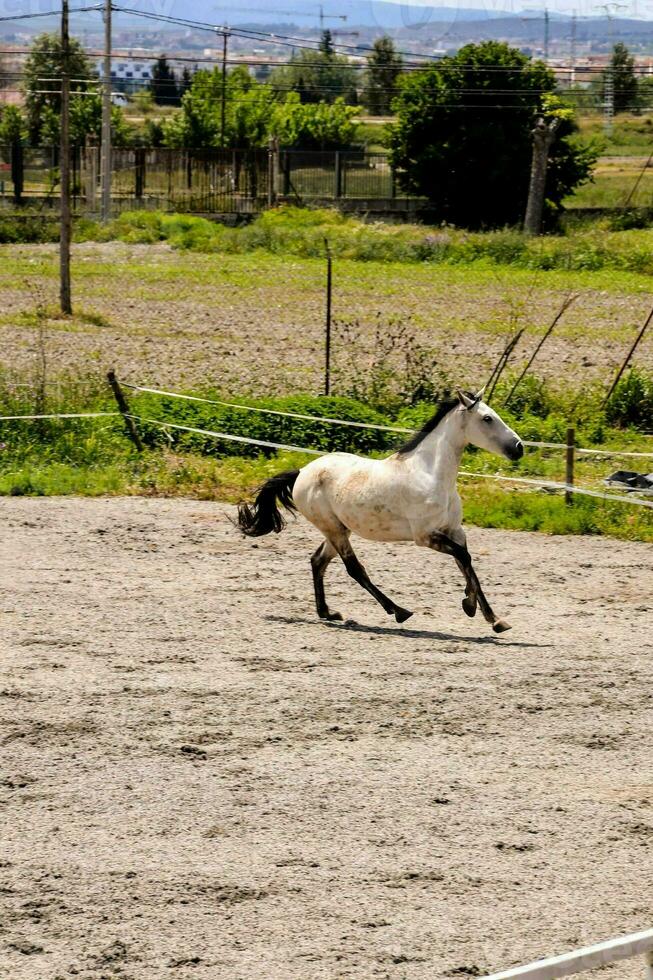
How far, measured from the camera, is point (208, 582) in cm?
1061

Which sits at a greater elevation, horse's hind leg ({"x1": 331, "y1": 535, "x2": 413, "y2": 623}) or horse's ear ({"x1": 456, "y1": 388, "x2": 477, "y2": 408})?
horse's ear ({"x1": 456, "y1": 388, "x2": 477, "y2": 408})

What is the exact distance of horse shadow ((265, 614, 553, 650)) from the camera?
30.2ft

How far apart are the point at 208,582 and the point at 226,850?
4.69m

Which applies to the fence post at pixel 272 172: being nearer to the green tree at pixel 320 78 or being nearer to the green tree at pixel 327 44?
the green tree at pixel 327 44

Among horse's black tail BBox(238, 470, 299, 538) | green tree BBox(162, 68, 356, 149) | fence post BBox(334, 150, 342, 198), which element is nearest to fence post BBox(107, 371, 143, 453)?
horse's black tail BBox(238, 470, 299, 538)

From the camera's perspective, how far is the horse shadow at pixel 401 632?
30.2 feet

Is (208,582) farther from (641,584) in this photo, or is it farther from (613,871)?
(613,871)

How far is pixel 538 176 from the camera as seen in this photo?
42.8 metres

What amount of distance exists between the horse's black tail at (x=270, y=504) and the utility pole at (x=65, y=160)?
15194 mm

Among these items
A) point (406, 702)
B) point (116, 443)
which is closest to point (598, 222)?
point (116, 443)

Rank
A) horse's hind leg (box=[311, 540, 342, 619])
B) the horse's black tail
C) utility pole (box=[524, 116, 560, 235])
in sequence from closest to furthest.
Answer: horse's hind leg (box=[311, 540, 342, 619]) < the horse's black tail < utility pole (box=[524, 116, 560, 235])

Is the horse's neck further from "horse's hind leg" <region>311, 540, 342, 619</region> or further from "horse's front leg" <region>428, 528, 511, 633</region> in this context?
"horse's hind leg" <region>311, 540, 342, 619</region>

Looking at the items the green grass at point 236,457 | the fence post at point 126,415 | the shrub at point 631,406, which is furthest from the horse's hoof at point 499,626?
the shrub at point 631,406

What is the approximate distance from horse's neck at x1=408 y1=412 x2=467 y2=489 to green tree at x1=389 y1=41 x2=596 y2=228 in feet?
129
